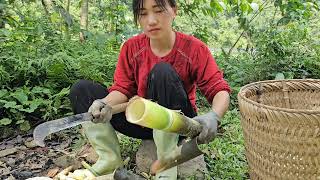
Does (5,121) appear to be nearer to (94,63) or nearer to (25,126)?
(25,126)

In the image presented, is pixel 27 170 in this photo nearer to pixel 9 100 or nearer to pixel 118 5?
pixel 9 100

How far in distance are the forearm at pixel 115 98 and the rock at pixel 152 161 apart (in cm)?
29

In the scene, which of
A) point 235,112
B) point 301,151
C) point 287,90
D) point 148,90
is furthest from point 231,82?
point 301,151

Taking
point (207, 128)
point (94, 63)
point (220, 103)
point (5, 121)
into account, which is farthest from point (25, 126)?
point (207, 128)

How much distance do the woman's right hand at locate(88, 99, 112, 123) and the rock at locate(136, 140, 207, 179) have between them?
1.40 ft

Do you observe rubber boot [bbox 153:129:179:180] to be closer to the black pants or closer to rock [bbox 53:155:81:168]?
the black pants

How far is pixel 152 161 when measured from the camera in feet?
7.39

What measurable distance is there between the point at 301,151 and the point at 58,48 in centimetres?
259

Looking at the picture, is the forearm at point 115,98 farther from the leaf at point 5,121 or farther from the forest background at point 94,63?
the leaf at point 5,121

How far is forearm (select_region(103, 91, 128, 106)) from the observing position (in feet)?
7.04

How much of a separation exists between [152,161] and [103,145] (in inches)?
11.2

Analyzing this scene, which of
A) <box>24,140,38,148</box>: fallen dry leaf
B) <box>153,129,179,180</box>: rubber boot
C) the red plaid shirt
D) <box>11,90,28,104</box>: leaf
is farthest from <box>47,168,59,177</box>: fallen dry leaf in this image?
<box>11,90,28,104</box>: leaf

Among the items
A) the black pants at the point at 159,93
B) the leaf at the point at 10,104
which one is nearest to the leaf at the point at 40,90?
the leaf at the point at 10,104

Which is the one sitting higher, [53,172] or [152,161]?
[152,161]
